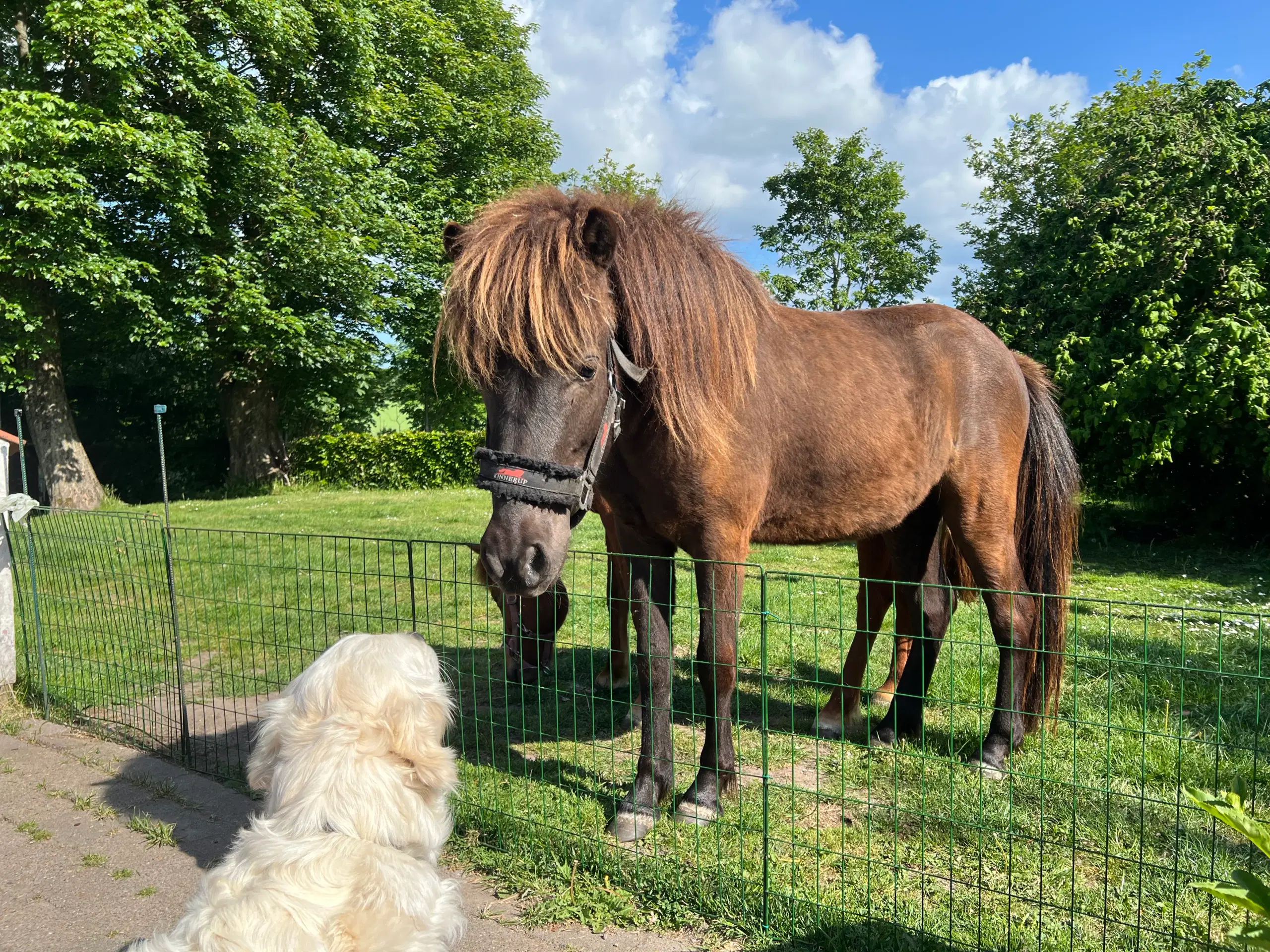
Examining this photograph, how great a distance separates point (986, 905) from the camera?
2.82 meters

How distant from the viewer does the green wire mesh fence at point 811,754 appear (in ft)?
8.95

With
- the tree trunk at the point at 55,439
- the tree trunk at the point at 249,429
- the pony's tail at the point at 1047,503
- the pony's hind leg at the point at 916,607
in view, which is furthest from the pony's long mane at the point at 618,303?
the tree trunk at the point at 249,429

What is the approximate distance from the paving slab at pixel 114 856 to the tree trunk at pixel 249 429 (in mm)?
17174

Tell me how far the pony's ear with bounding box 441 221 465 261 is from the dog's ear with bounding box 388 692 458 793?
6.49ft

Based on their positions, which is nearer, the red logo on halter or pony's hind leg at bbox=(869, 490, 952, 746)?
the red logo on halter

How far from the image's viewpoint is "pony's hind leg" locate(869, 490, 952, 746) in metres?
4.39

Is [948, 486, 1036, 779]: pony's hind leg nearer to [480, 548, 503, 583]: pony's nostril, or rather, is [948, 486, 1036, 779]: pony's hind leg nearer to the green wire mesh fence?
the green wire mesh fence

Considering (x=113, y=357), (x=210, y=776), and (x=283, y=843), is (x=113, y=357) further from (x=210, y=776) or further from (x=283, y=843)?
(x=283, y=843)

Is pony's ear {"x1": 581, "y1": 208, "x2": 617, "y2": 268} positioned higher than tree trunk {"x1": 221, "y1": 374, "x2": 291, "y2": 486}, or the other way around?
pony's ear {"x1": 581, "y1": 208, "x2": 617, "y2": 268}

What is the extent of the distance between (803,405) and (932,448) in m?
0.84


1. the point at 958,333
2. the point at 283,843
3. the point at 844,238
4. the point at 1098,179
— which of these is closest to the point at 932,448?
the point at 958,333

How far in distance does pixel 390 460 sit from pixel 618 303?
63.2 ft

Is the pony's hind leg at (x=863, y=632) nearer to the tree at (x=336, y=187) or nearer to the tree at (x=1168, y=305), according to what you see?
the tree at (x=1168, y=305)

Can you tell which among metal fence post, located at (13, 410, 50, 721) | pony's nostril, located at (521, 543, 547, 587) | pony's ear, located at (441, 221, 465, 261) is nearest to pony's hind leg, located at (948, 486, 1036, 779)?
pony's nostril, located at (521, 543, 547, 587)
